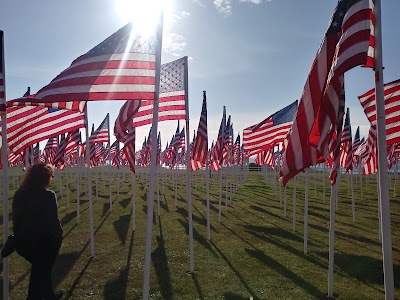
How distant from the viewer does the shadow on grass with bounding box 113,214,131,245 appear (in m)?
14.8

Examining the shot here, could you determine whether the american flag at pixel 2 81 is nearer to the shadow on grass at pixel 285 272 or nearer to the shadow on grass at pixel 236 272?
the shadow on grass at pixel 236 272

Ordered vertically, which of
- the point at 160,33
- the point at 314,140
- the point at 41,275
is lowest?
the point at 41,275

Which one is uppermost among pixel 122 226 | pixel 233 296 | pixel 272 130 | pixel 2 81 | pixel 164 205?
pixel 2 81

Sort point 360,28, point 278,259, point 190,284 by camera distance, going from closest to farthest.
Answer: point 360,28, point 190,284, point 278,259

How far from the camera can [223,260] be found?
453 inches

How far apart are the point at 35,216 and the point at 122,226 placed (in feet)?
38.2

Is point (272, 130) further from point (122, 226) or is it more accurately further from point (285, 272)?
point (122, 226)

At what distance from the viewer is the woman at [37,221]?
583 centimetres

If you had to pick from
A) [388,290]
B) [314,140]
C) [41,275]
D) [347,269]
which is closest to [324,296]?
[347,269]

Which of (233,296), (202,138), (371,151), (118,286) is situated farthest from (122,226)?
(371,151)

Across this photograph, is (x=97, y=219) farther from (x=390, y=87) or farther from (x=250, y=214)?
(x=390, y=87)

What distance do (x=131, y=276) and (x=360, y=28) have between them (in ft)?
26.0

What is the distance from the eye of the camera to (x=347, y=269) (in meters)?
10.6

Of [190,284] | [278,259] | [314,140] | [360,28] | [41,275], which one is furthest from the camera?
[278,259]
